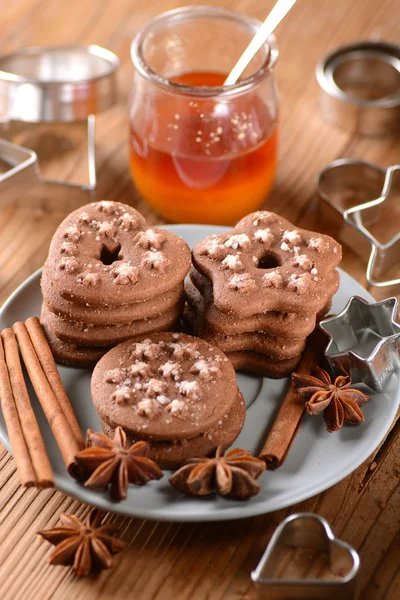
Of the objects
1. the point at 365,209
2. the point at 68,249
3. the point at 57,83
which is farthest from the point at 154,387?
the point at 57,83

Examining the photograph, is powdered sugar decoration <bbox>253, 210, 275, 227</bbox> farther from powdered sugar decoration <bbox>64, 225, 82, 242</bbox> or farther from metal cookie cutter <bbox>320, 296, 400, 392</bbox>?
powdered sugar decoration <bbox>64, 225, 82, 242</bbox>

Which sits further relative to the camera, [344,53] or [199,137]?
[344,53]

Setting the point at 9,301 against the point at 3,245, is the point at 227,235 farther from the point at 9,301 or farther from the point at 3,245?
the point at 3,245

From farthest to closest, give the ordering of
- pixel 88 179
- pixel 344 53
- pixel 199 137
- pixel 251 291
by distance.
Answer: pixel 344 53 → pixel 88 179 → pixel 199 137 → pixel 251 291

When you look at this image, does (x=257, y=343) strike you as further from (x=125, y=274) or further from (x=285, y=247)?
(x=125, y=274)

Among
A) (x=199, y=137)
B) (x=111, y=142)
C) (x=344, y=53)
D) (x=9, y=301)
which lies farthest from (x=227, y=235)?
(x=344, y=53)

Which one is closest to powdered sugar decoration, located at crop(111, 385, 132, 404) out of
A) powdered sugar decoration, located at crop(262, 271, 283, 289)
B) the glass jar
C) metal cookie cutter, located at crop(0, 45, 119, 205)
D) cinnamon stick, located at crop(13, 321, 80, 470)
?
cinnamon stick, located at crop(13, 321, 80, 470)

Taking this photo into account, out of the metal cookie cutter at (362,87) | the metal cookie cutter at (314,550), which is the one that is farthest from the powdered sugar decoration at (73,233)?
the metal cookie cutter at (362,87)
